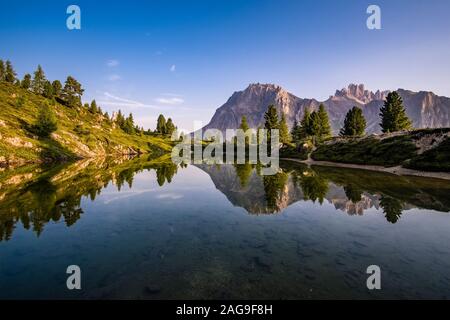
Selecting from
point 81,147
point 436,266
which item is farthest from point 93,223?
point 81,147

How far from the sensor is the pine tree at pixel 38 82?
5468 inches

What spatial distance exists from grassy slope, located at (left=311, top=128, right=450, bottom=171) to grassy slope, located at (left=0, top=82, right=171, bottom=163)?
8382 cm

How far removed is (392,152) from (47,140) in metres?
99.5

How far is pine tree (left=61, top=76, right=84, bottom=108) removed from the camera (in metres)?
141

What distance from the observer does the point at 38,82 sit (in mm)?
140125

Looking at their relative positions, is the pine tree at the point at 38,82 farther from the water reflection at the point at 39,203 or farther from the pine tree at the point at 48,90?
the water reflection at the point at 39,203

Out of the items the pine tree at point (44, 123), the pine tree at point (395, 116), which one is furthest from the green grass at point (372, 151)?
the pine tree at point (44, 123)

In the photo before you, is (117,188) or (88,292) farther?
(117,188)

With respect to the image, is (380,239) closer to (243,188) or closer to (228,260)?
(228,260)

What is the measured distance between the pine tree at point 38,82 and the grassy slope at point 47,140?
33.2ft

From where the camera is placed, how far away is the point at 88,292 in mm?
8422

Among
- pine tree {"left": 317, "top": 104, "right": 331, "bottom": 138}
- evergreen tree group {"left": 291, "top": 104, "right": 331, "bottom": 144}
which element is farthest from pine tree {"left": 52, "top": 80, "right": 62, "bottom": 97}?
pine tree {"left": 317, "top": 104, "right": 331, "bottom": 138}
